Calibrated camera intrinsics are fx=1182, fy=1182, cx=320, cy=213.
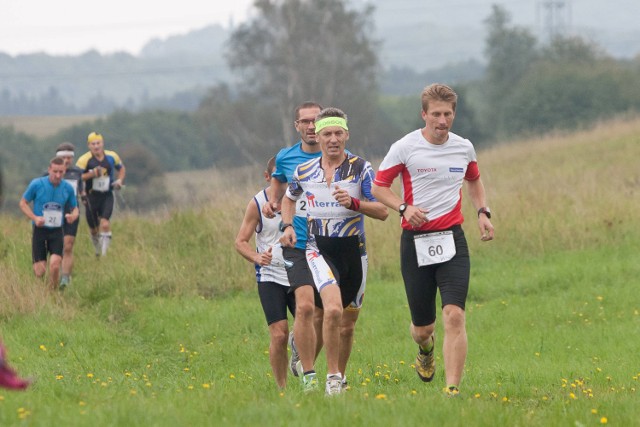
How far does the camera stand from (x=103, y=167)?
20531 mm

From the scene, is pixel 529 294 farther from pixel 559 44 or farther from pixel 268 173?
pixel 559 44

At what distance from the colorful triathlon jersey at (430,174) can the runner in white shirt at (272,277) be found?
4.26ft

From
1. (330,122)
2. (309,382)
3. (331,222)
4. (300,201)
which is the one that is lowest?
(309,382)

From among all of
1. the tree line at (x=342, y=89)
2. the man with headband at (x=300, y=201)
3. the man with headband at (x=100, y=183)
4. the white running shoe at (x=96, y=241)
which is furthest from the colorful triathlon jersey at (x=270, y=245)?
the tree line at (x=342, y=89)

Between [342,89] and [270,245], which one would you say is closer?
[270,245]

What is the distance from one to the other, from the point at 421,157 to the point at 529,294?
318 inches

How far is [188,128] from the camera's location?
88500mm

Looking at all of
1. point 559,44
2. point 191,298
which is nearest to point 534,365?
point 191,298

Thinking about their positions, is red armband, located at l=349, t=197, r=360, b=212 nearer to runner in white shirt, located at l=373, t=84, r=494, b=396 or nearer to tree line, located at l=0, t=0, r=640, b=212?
runner in white shirt, located at l=373, t=84, r=494, b=396

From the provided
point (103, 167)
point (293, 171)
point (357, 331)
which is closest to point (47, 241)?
point (103, 167)

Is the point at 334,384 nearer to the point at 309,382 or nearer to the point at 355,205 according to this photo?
the point at 309,382

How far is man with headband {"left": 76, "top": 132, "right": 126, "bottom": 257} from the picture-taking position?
66.7ft

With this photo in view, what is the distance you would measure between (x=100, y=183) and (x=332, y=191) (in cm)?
1198

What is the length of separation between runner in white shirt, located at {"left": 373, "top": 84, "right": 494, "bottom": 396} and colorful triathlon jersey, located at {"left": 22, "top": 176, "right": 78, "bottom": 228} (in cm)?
907
